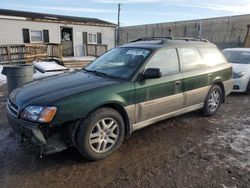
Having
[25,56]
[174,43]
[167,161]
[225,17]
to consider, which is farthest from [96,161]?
[225,17]

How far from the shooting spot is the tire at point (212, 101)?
4.94 metres

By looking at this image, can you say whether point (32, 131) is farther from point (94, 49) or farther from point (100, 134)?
point (94, 49)

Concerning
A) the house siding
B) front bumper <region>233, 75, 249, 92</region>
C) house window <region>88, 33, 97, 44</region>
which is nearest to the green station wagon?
front bumper <region>233, 75, 249, 92</region>

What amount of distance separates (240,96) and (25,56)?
36.6 ft

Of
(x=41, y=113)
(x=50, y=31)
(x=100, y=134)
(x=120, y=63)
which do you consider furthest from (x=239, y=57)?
(x=50, y=31)

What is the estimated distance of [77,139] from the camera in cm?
302

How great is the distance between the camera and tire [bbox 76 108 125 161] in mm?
3033

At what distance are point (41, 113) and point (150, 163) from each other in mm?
1570

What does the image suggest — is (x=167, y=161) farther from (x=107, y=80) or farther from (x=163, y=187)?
(x=107, y=80)

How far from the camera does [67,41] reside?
726 inches

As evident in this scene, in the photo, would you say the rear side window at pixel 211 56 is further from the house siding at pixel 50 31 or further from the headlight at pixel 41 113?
the house siding at pixel 50 31

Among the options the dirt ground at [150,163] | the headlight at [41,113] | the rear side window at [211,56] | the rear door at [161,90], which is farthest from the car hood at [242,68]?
the headlight at [41,113]

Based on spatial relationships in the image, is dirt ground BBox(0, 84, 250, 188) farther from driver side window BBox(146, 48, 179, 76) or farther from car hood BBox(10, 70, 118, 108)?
driver side window BBox(146, 48, 179, 76)

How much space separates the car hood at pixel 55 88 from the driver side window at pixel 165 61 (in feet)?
2.67
